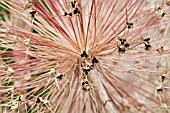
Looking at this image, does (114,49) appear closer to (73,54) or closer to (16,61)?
(73,54)

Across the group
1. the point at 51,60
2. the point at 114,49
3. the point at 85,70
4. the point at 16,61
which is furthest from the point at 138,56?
A: the point at 16,61

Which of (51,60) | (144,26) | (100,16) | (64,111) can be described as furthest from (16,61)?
(144,26)

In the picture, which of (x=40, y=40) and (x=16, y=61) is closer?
(x=40, y=40)

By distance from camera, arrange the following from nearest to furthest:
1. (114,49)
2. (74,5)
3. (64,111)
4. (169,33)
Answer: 1. (74,5)
2. (114,49)
3. (64,111)
4. (169,33)

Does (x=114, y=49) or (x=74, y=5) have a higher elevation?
(x=74, y=5)

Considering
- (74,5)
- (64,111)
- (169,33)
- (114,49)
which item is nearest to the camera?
(74,5)

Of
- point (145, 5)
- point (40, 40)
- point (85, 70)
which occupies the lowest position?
point (85, 70)
